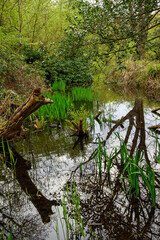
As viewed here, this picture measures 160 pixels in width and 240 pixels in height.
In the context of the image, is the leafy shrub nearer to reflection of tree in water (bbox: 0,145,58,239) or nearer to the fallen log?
the fallen log

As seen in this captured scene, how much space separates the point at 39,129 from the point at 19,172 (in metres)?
2.14

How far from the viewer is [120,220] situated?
6.34 feet

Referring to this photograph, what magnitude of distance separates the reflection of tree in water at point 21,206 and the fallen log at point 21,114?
1.05m

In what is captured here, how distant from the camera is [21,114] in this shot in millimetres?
3479

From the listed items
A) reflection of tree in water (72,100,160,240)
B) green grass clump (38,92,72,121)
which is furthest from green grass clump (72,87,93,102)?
reflection of tree in water (72,100,160,240)

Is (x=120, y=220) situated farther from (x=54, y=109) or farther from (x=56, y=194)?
(x=54, y=109)

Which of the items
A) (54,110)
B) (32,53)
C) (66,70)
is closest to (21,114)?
(54,110)

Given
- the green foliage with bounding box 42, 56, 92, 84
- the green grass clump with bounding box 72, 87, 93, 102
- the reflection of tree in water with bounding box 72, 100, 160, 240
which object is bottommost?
the reflection of tree in water with bounding box 72, 100, 160, 240

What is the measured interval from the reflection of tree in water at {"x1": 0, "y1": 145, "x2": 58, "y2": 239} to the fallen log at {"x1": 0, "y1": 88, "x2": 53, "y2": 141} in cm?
105

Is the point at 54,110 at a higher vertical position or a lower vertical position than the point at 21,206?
higher

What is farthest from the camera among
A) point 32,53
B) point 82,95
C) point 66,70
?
point 66,70

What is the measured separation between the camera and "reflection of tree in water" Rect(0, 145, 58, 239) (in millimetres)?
1867

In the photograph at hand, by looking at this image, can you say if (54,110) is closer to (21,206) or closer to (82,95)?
(82,95)

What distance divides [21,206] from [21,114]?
1.75 metres
